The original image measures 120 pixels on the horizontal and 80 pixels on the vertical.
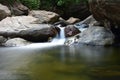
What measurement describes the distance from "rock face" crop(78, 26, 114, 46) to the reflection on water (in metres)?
1.54

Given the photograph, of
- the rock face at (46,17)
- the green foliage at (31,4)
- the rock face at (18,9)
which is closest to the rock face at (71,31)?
the rock face at (46,17)

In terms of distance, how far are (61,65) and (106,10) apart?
5.85 meters

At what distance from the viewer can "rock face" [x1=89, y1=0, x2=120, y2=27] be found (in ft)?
50.3

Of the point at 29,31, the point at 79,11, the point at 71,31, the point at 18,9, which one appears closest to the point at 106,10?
the point at 71,31

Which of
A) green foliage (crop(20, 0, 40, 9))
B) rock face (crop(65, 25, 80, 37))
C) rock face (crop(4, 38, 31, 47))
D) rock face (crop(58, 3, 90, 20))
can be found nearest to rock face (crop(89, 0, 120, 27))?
rock face (crop(65, 25, 80, 37))

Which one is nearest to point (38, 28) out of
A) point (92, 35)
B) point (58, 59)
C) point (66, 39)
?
point (66, 39)

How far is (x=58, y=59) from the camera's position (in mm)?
13070

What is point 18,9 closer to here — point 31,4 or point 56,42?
point 31,4

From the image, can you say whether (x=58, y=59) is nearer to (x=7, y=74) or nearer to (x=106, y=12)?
(x=7, y=74)

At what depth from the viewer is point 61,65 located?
1160cm

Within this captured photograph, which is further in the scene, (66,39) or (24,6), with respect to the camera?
(24,6)

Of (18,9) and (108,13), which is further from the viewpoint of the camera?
(18,9)

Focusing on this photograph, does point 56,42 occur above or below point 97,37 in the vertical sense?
below

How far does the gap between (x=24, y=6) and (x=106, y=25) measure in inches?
487
